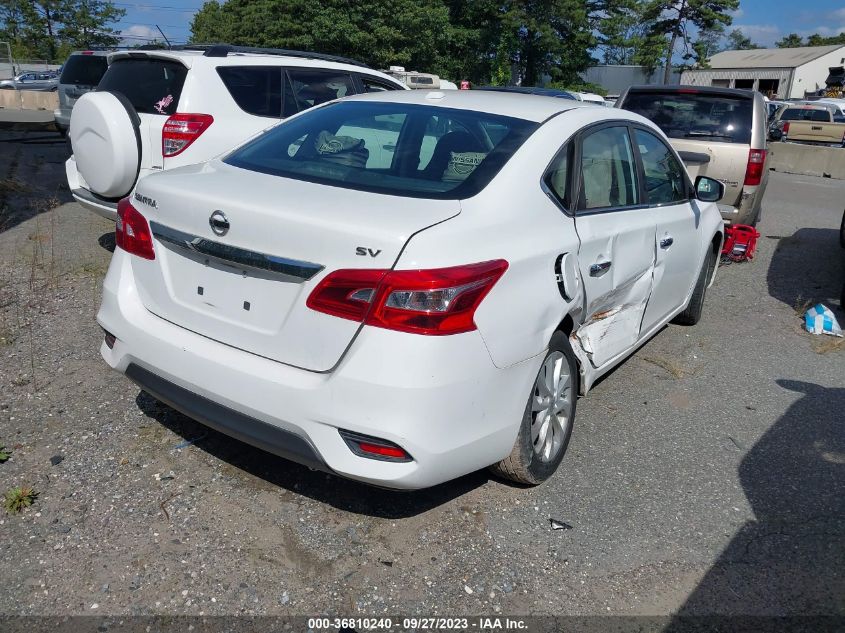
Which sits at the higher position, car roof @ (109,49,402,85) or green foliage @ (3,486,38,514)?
car roof @ (109,49,402,85)

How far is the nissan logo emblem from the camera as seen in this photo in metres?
2.80

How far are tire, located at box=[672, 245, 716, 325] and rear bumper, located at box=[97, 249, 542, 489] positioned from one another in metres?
3.24

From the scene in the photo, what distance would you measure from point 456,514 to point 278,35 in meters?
45.1

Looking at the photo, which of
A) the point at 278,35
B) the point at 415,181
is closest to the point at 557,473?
the point at 415,181

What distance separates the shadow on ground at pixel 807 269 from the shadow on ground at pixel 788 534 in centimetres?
308

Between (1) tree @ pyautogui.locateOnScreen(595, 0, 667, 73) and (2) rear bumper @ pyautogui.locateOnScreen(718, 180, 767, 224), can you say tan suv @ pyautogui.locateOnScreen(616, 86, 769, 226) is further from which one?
(1) tree @ pyautogui.locateOnScreen(595, 0, 667, 73)

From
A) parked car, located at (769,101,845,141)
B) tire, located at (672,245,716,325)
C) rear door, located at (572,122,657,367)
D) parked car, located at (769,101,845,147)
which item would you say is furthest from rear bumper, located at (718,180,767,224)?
parked car, located at (769,101,845,141)

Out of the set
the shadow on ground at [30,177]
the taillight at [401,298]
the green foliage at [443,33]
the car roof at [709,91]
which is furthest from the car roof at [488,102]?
the green foliage at [443,33]

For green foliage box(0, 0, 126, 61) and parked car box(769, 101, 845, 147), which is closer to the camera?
parked car box(769, 101, 845, 147)

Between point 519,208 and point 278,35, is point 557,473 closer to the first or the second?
point 519,208

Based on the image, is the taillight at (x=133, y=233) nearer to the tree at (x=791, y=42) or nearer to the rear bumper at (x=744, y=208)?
the rear bumper at (x=744, y=208)

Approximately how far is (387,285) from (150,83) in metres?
4.54

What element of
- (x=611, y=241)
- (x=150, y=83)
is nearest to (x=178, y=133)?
(x=150, y=83)

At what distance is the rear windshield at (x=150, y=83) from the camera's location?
5.90 m
